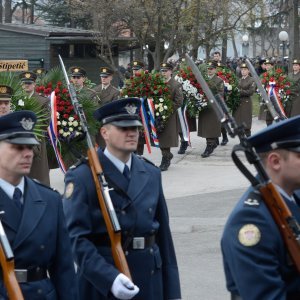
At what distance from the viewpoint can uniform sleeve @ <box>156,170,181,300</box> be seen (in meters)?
5.94

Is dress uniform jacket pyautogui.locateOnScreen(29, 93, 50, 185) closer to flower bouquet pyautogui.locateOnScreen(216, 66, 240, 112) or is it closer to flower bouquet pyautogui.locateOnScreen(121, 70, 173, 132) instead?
flower bouquet pyautogui.locateOnScreen(121, 70, 173, 132)

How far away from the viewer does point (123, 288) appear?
536cm

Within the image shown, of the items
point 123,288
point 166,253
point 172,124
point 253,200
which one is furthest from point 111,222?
point 172,124

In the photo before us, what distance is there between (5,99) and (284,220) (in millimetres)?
7046

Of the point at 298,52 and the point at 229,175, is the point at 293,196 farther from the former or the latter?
the point at 298,52

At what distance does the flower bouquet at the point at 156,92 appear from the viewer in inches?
682

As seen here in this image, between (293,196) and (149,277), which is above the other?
(293,196)

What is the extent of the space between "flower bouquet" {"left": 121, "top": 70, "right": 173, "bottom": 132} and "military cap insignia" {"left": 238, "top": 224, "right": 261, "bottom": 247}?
13.4 metres

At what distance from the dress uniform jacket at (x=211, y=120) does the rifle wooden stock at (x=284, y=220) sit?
1549cm

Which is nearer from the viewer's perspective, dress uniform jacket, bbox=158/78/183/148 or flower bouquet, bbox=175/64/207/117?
dress uniform jacket, bbox=158/78/183/148

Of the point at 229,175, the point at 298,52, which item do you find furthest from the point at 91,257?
the point at 298,52

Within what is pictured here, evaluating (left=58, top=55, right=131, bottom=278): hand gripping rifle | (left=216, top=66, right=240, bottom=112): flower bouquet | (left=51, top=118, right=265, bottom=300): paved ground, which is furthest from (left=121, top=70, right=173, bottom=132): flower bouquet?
(left=58, top=55, right=131, bottom=278): hand gripping rifle

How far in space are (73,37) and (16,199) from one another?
93.8 feet

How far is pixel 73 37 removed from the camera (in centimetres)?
3328
